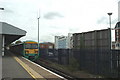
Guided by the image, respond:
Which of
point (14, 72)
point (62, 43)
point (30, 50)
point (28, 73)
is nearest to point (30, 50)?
point (30, 50)

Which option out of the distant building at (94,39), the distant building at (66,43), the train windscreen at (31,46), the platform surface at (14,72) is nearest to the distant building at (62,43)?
the distant building at (66,43)

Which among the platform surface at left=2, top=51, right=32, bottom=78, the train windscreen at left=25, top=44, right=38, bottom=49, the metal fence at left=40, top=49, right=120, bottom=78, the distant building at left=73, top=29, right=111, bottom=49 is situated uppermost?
the distant building at left=73, top=29, right=111, bottom=49

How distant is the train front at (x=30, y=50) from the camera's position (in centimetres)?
2367

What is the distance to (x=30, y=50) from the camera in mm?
23953

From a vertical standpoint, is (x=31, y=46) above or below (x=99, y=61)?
above

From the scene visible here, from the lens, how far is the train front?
77.6 feet

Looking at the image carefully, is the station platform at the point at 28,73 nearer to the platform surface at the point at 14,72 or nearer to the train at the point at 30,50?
the platform surface at the point at 14,72

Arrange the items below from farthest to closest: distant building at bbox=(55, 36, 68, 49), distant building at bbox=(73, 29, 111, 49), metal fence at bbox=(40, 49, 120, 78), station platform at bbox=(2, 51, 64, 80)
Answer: distant building at bbox=(55, 36, 68, 49), distant building at bbox=(73, 29, 111, 49), metal fence at bbox=(40, 49, 120, 78), station platform at bbox=(2, 51, 64, 80)

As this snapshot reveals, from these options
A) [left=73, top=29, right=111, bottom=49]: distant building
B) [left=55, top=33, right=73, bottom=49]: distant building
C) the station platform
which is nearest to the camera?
the station platform

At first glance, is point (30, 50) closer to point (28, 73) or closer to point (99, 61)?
point (28, 73)

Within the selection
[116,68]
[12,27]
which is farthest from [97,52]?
[12,27]

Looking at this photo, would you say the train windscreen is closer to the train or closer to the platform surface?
the train

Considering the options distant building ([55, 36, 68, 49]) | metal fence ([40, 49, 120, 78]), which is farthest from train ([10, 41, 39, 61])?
distant building ([55, 36, 68, 49])

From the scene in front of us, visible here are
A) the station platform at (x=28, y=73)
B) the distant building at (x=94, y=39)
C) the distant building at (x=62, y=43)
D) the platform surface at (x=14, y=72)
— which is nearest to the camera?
the station platform at (x=28, y=73)
